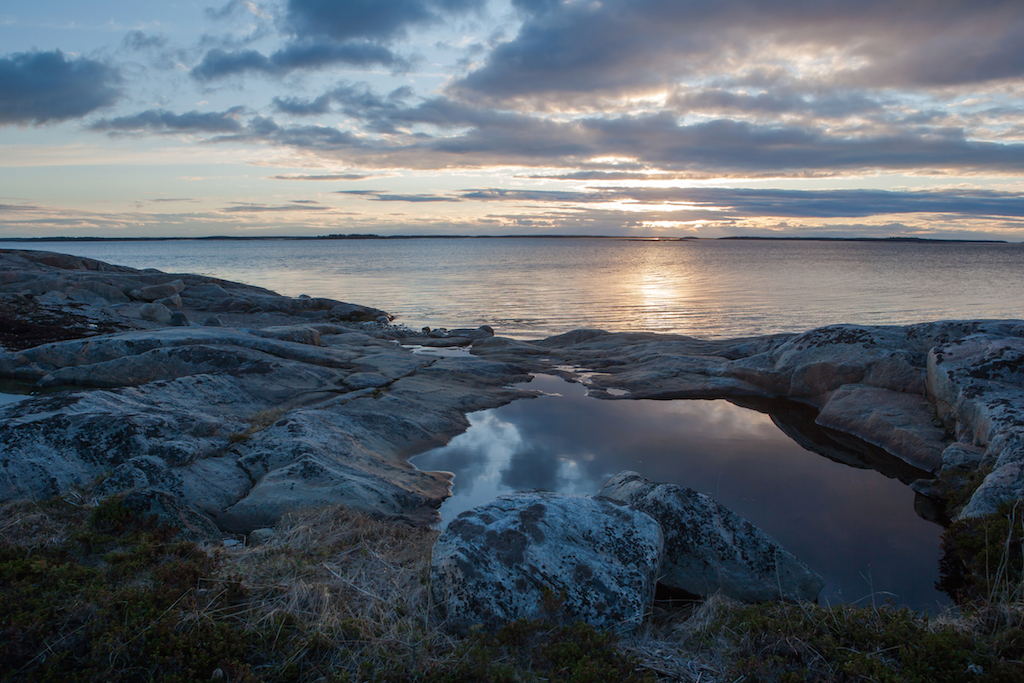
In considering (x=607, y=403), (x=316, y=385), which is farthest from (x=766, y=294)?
(x=316, y=385)

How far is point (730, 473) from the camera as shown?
9547 millimetres

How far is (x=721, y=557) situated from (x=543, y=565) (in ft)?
7.35

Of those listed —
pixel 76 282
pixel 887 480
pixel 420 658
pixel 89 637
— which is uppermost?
pixel 76 282

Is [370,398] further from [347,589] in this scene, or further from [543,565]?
[543,565]

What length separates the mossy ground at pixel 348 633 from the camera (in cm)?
375

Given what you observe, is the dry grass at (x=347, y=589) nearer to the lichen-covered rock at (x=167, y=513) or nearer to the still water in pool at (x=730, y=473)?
the lichen-covered rock at (x=167, y=513)

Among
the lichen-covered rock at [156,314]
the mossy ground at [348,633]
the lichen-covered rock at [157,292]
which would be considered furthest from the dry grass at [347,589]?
the lichen-covered rock at [157,292]

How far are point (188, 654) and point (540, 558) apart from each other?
262 cm

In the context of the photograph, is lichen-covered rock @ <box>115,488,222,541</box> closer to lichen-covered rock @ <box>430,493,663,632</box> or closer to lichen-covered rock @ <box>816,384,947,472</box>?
lichen-covered rock @ <box>430,493,663,632</box>

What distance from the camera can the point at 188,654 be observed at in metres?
3.82

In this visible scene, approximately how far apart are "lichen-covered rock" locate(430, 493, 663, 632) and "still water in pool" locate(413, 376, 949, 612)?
89.8 inches

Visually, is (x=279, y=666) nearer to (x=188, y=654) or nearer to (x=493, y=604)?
(x=188, y=654)

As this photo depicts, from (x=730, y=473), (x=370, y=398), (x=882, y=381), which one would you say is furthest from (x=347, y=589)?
(x=882, y=381)

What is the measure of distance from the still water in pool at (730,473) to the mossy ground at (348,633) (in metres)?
1.36
